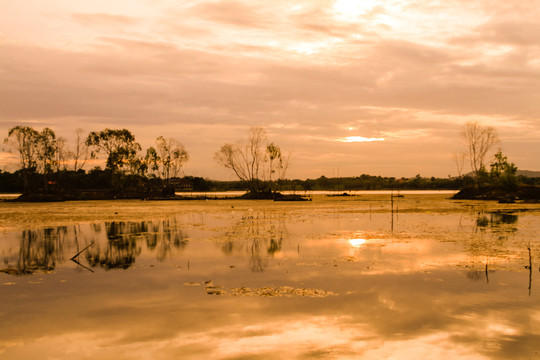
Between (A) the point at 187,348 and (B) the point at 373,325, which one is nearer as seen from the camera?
(A) the point at 187,348

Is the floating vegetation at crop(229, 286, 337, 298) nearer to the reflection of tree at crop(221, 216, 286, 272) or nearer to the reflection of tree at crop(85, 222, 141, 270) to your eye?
the reflection of tree at crop(221, 216, 286, 272)

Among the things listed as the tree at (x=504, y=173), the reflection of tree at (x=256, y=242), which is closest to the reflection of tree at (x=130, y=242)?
the reflection of tree at (x=256, y=242)

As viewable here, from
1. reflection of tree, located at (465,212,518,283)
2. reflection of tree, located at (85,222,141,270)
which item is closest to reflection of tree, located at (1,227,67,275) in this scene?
reflection of tree, located at (85,222,141,270)

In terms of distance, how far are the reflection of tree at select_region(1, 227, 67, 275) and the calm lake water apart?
0.29 feet

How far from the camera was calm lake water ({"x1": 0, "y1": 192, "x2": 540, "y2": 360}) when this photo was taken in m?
7.71

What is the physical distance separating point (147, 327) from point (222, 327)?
1479mm

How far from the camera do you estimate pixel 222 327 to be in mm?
8664

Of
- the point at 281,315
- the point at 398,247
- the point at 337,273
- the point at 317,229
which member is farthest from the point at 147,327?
the point at 317,229

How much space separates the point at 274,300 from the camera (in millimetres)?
10438

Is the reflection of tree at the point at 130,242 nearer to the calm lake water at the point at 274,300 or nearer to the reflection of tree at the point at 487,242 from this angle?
the calm lake water at the point at 274,300

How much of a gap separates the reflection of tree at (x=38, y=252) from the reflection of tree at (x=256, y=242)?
21.4 feet

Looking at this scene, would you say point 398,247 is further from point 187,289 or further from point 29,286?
point 29,286

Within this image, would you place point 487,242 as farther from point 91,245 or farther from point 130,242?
point 91,245

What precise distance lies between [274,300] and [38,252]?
1225cm
